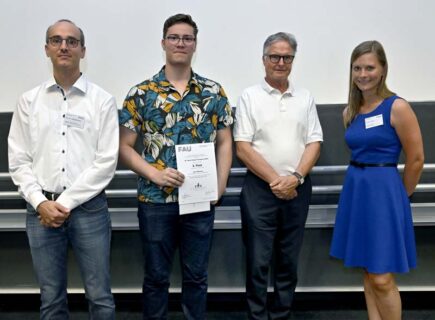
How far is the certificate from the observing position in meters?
1.82

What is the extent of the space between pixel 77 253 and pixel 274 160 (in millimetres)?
1012

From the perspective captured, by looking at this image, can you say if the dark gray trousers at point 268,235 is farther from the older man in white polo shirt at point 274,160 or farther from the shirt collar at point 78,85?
the shirt collar at point 78,85

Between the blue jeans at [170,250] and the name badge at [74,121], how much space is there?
45cm

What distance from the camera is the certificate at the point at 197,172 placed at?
1.82 metres

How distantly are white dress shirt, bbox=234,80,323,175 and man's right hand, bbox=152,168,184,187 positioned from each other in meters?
0.40

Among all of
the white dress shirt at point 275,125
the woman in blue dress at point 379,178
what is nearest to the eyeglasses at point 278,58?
the white dress shirt at point 275,125

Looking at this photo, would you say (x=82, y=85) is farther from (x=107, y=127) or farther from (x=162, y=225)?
(x=162, y=225)

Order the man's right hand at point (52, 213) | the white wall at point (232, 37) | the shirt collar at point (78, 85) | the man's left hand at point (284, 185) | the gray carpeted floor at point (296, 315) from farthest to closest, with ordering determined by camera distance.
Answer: the gray carpeted floor at point (296, 315) → the white wall at point (232, 37) → the man's left hand at point (284, 185) → the shirt collar at point (78, 85) → the man's right hand at point (52, 213)

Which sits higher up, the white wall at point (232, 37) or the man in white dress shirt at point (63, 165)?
the white wall at point (232, 37)

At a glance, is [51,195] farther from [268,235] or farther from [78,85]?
[268,235]

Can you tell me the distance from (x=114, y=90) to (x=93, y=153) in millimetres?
637

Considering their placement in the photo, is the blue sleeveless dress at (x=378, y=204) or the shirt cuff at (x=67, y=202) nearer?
the shirt cuff at (x=67, y=202)

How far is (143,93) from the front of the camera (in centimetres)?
184

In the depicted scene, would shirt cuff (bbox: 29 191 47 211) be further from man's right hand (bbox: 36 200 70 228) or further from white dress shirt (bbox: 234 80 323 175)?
white dress shirt (bbox: 234 80 323 175)
